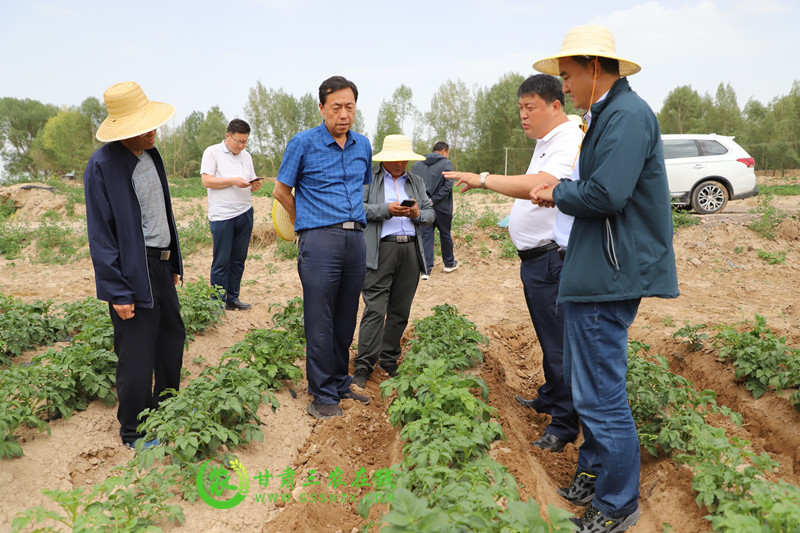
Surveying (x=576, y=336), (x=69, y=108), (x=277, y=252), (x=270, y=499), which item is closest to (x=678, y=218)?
(x=277, y=252)

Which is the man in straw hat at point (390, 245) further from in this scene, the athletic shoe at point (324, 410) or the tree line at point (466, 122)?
the tree line at point (466, 122)

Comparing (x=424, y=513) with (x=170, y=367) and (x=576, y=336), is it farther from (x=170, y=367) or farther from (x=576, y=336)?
(x=170, y=367)

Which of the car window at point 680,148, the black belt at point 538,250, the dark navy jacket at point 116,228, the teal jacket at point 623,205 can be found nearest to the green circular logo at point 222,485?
the dark navy jacket at point 116,228

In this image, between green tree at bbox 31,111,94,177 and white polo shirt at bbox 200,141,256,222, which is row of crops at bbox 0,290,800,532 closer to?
white polo shirt at bbox 200,141,256,222

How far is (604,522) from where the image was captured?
8.23 ft

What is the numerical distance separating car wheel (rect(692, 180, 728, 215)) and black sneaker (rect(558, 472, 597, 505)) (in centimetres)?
1021

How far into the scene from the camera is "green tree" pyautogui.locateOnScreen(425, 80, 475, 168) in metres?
37.5

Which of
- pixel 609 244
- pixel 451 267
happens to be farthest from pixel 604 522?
pixel 451 267

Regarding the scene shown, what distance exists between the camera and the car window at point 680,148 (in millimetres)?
11195

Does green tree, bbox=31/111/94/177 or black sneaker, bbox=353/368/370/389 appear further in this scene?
green tree, bbox=31/111/94/177

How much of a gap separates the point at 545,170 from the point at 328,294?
1.70 m

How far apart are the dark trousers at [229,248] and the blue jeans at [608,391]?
445 centimetres

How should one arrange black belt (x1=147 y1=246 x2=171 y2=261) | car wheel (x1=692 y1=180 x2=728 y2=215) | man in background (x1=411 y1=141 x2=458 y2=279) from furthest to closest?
car wheel (x1=692 y1=180 x2=728 y2=215), man in background (x1=411 y1=141 x2=458 y2=279), black belt (x1=147 y1=246 x2=171 y2=261)

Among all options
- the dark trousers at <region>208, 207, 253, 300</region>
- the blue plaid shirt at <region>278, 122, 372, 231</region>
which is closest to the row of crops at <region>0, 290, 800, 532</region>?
the blue plaid shirt at <region>278, 122, 372, 231</region>
